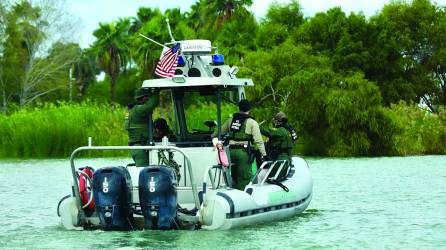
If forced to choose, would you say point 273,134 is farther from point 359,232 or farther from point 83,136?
point 83,136

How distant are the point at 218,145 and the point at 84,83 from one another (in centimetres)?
9014

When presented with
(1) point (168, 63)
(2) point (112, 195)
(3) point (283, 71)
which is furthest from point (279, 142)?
(3) point (283, 71)

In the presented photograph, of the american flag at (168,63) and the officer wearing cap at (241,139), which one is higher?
the american flag at (168,63)

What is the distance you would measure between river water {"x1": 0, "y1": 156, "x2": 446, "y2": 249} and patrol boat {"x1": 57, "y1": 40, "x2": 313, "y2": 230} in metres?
0.23

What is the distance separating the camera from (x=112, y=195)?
1708 centimetres

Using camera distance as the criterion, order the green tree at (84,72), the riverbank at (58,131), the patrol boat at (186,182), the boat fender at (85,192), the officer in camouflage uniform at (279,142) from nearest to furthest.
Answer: the patrol boat at (186,182) < the boat fender at (85,192) < the officer in camouflage uniform at (279,142) < the riverbank at (58,131) < the green tree at (84,72)

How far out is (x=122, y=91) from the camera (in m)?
97.9

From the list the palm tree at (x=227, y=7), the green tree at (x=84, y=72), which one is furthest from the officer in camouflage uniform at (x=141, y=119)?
the green tree at (x=84, y=72)

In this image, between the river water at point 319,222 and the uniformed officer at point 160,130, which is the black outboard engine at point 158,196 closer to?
the river water at point 319,222

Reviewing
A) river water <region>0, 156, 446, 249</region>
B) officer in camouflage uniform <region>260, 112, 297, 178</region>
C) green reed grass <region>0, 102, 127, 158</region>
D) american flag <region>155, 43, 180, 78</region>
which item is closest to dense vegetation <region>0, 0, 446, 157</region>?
green reed grass <region>0, 102, 127, 158</region>

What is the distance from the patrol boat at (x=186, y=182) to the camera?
55.9 feet

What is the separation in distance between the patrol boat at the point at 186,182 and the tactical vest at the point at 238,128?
0.84 feet

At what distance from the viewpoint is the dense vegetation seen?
48.3 meters

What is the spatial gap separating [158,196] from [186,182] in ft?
3.82
